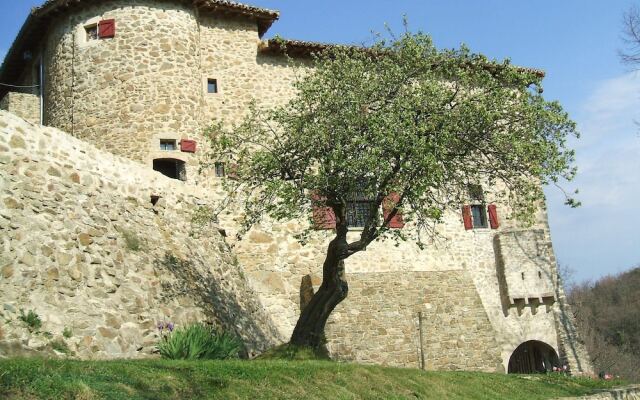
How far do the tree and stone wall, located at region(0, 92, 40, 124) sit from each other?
930cm

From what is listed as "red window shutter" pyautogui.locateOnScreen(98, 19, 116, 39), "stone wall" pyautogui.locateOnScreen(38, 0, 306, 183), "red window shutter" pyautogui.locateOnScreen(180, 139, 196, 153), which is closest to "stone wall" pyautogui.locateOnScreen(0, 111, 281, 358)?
"red window shutter" pyautogui.locateOnScreen(180, 139, 196, 153)

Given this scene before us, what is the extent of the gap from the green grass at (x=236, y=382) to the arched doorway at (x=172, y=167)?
30.0 feet

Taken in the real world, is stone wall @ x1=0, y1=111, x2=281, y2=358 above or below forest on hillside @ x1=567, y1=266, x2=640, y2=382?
above

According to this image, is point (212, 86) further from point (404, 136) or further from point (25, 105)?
point (404, 136)

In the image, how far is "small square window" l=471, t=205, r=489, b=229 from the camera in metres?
23.8

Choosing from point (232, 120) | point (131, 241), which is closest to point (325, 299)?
point (131, 241)

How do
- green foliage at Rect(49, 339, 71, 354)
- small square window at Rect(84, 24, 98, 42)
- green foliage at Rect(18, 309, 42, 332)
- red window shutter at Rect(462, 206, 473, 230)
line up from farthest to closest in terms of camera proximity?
1. red window shutter at Rect(462, 206, 473, 230)
2. small square window at Rect(84, 24, 98, 42)
3. green foliage at Rect(49, 339, 71, 354)
4. green foliage at Rect(18, 309, 42, 332)

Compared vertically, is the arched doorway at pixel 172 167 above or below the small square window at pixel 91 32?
below

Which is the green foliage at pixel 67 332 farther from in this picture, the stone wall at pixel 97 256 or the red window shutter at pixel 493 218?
the red window shutter at pixel 493 218

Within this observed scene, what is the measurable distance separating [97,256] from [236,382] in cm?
477

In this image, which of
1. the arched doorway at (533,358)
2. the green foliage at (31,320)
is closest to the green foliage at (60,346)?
→ the green foliage at (31,320)

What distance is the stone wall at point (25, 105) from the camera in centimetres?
2136

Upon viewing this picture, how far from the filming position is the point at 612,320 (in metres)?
53.5

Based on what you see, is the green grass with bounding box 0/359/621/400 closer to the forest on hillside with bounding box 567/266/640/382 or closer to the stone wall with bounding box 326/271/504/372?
the stone wall with bounding box 326/271/504/372
